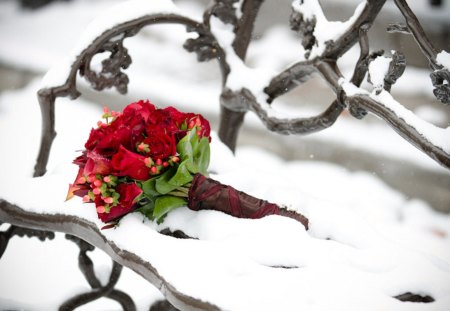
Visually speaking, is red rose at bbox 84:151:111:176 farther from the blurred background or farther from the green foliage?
the blurred background

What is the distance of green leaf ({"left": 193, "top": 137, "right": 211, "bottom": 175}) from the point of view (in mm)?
1654

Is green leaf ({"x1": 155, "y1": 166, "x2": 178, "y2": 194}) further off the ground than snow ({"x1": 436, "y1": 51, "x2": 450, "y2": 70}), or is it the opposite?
snow ({"x1": 436, "y1": 51, "x2": 450, "y2": 70})

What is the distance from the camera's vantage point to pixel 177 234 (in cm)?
157

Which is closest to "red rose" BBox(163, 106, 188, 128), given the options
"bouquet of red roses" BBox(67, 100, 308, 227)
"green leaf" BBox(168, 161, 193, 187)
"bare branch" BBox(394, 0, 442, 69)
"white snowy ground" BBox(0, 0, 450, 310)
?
"bouquet of red roses" BBox(67, 100, 308, 227)

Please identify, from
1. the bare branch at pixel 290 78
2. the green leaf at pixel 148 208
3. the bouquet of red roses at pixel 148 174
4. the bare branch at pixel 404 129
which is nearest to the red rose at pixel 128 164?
the bouquet of red roses at pixel 148 174

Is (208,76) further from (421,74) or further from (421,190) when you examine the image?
(421,190)

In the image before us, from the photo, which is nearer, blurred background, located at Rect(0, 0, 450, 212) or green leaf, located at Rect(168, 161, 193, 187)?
green leaf, located at Rect(168, 161, 193, 187)

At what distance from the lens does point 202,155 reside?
1.66 meters

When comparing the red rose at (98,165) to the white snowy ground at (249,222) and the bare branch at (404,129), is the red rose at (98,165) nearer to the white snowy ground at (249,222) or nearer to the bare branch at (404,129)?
the white snowy ground at (249,222)

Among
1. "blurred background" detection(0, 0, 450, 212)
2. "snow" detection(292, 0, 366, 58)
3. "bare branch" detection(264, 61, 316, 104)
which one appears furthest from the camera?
"blurred background" detection(0, 0, 450, 212)

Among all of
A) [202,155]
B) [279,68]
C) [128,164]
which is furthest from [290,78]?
[279,68]

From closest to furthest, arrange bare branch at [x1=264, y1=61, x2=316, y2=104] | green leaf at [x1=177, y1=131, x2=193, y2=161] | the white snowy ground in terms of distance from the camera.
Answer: the white snowy ground < green leaf at [x1=177, y1=131, x2=193, y2=161] < bare branch at [x1=264, y1=61, x2=316, y2=104]

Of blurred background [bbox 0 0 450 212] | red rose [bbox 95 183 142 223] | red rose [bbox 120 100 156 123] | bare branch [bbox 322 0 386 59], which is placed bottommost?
red rose [bbox 95 183 142 223]

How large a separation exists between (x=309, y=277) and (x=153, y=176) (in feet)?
1.53
